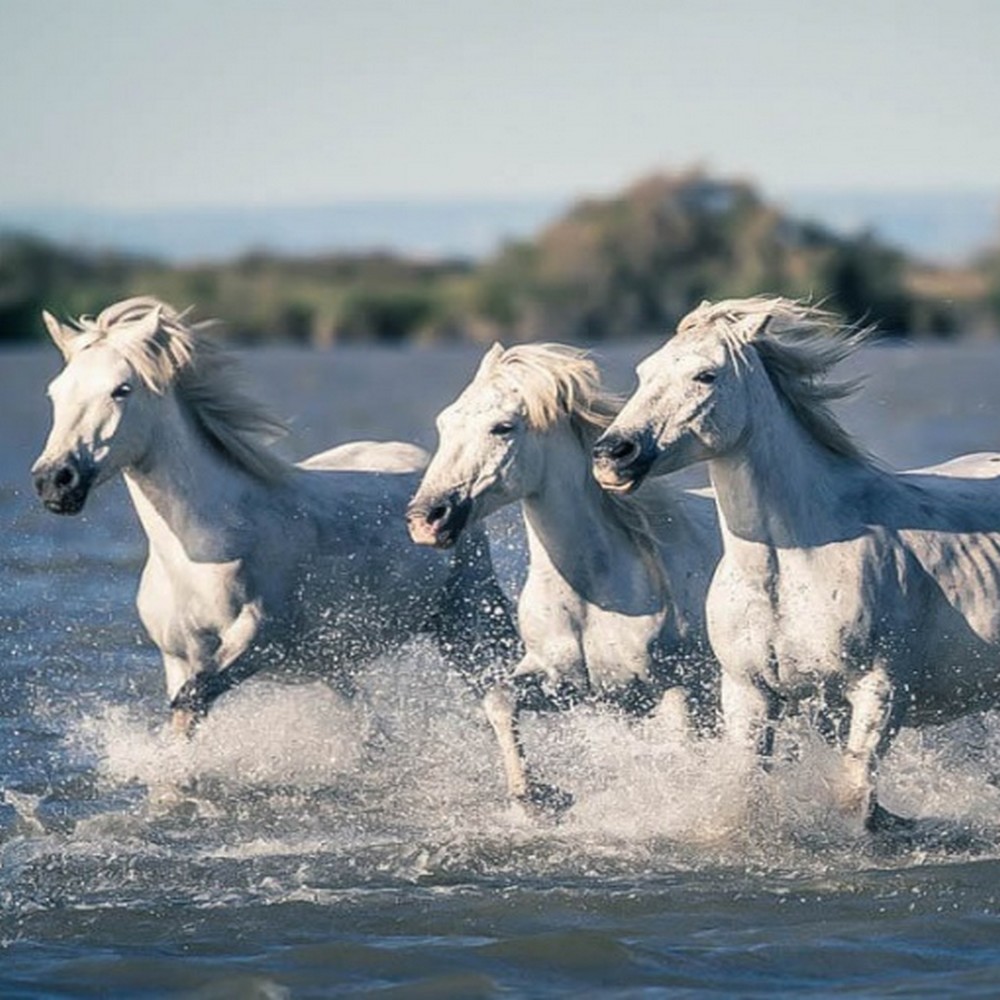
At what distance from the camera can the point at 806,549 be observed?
→ 838 centimetres

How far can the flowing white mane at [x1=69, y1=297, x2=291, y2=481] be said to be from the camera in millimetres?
9695

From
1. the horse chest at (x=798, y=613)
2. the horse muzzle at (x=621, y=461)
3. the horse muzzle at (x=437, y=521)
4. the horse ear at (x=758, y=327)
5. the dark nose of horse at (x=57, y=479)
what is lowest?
the horse chest at (x=798, y=613)

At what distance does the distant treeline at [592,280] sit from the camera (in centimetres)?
7688

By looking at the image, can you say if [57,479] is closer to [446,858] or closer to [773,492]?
[446,858]

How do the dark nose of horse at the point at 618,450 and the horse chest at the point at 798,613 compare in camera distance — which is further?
the horse chest at the point at 798,613

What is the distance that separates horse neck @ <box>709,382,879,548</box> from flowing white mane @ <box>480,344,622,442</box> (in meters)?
0.87

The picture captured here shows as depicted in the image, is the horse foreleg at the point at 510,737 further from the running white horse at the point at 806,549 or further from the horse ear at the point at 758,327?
the horse ear at the point at 758,327

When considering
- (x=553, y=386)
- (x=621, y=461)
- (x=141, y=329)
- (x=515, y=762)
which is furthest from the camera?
(x=141, y=329)

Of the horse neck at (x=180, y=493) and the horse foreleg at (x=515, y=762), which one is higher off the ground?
the horse neck at (x=180, y=493)

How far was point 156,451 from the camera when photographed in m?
9.76

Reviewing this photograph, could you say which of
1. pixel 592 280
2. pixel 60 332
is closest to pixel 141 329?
pixel 60 332

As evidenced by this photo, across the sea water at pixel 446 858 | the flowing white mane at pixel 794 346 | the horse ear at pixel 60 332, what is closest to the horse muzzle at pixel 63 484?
the sea water at pixel 446 858

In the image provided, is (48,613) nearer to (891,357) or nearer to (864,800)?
(864,800)

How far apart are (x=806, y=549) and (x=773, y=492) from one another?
0.22 m
